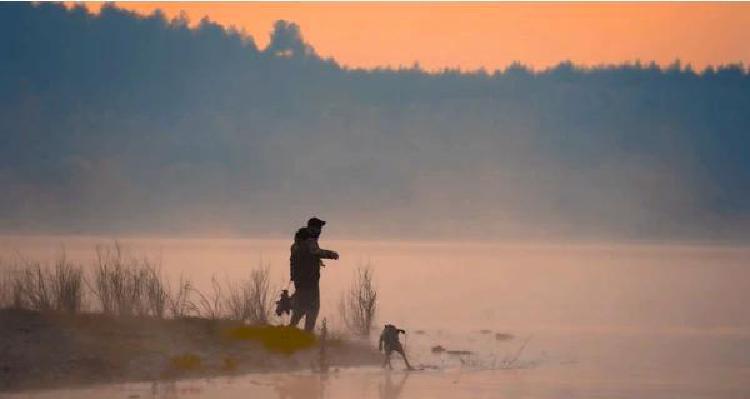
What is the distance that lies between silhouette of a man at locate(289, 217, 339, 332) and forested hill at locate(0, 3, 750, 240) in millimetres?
110795

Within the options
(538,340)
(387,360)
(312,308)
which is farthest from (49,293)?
(538,340)

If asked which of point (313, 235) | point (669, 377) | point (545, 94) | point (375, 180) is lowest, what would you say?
point (669, 377)

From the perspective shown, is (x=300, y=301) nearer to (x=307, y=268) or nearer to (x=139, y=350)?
(x=307, y=268)

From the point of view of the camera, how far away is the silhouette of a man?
19047mm

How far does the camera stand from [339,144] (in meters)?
164

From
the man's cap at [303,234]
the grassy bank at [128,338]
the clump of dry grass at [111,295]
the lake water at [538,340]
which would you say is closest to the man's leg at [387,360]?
the lake water at [538,340]

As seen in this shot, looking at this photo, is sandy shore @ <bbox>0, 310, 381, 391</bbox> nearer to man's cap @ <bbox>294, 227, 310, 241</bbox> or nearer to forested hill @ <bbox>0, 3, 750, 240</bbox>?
man's cap @ <bbox>294, 227, 310, 241</bbox>

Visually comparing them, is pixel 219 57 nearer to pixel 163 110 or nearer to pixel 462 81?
pixel 163 110

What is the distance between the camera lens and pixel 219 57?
618ft

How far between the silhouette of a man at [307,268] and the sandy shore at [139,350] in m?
0.40

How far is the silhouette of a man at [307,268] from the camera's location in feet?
62.5

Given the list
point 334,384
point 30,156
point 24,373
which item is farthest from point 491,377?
point 30,156

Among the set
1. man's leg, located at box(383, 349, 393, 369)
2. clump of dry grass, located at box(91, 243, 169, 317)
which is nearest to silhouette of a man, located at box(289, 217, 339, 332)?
man's leg, located at box(383, 349, 393, 369)

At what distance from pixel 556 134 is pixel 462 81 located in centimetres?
1219
